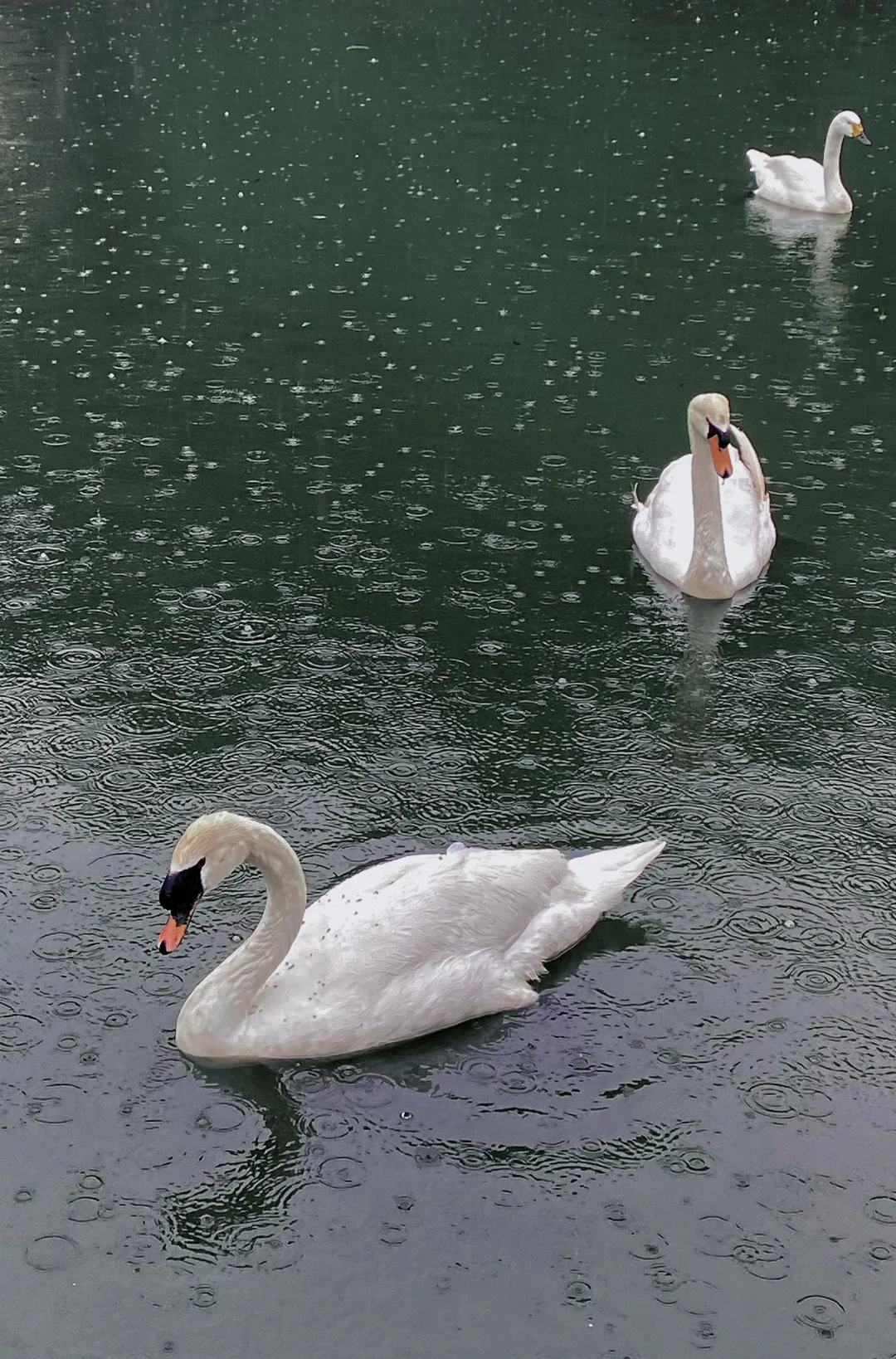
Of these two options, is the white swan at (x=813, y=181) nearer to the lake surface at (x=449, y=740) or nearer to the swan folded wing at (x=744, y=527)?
the lake surface at (x=449, y=740)

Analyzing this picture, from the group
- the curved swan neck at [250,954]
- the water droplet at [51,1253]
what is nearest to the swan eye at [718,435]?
the curved swan neck at [250,954]

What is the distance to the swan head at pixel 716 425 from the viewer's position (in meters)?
10.7

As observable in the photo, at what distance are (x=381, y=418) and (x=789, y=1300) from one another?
32.0ft

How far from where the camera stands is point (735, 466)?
474 inches

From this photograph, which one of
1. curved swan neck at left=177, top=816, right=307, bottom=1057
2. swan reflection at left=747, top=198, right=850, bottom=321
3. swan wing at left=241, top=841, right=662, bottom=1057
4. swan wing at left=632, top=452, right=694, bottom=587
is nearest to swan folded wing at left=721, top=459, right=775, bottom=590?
swan wing at left=632, top=452, right=694, bottom=587

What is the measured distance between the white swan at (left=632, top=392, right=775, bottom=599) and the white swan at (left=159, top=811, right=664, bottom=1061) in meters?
4.18

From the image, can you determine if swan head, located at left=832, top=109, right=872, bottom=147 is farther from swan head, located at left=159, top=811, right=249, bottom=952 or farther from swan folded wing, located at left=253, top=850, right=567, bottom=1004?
swan head, located at left=159, top=811, right=249, bottom=952

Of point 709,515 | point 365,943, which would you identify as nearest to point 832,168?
point 709,515

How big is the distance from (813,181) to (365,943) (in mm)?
16932

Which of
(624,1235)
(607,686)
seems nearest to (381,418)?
(607,686)

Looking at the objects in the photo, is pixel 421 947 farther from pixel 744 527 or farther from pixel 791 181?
pixel 791 181

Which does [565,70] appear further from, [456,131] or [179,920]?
[179,920]

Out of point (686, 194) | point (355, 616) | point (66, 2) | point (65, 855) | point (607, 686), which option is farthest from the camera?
point (66, 2)

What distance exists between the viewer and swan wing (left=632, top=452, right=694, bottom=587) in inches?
450
